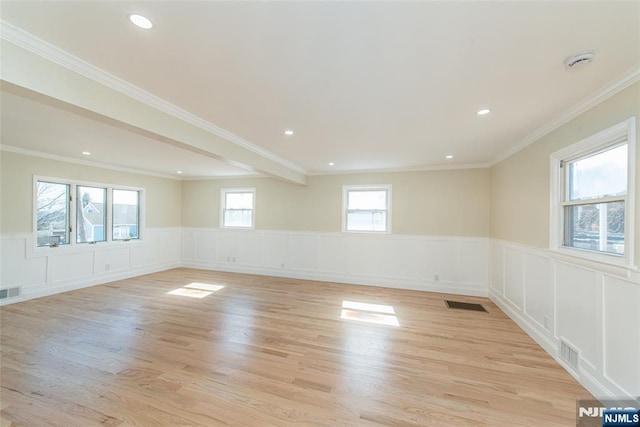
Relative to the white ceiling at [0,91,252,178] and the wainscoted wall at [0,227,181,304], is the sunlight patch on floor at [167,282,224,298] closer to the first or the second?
the wainscoted wall at [0,227,181,304]

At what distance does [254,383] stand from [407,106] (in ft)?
9.55

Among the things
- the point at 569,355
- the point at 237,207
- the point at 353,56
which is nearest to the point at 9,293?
the point at 237,207

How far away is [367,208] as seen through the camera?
5695 mm

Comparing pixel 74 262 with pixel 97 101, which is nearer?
pixel 97 101

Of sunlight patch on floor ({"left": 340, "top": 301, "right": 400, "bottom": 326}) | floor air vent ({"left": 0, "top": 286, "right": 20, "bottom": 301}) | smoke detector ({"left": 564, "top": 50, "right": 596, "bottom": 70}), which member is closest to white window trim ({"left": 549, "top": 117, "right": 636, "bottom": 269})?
smoke detector ({"left": 564, "top": 50, "right": 596, "bottom": 70})

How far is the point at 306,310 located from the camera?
396 cm

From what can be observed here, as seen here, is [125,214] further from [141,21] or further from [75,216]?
[141,21]

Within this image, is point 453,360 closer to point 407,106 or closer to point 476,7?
point 407,106

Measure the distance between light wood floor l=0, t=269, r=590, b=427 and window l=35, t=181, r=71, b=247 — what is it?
119 cm

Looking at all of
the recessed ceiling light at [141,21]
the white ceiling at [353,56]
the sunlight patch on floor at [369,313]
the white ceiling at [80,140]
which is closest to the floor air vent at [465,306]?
the sunlight patch on floor at [369,313]

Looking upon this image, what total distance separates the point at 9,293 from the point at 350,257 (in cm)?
596

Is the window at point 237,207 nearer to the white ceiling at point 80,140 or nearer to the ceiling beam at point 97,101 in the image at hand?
the white ceiling at point 80,140

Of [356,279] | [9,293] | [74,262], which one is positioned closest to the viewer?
[9,293]

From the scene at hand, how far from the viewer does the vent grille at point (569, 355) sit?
2.36 metres
